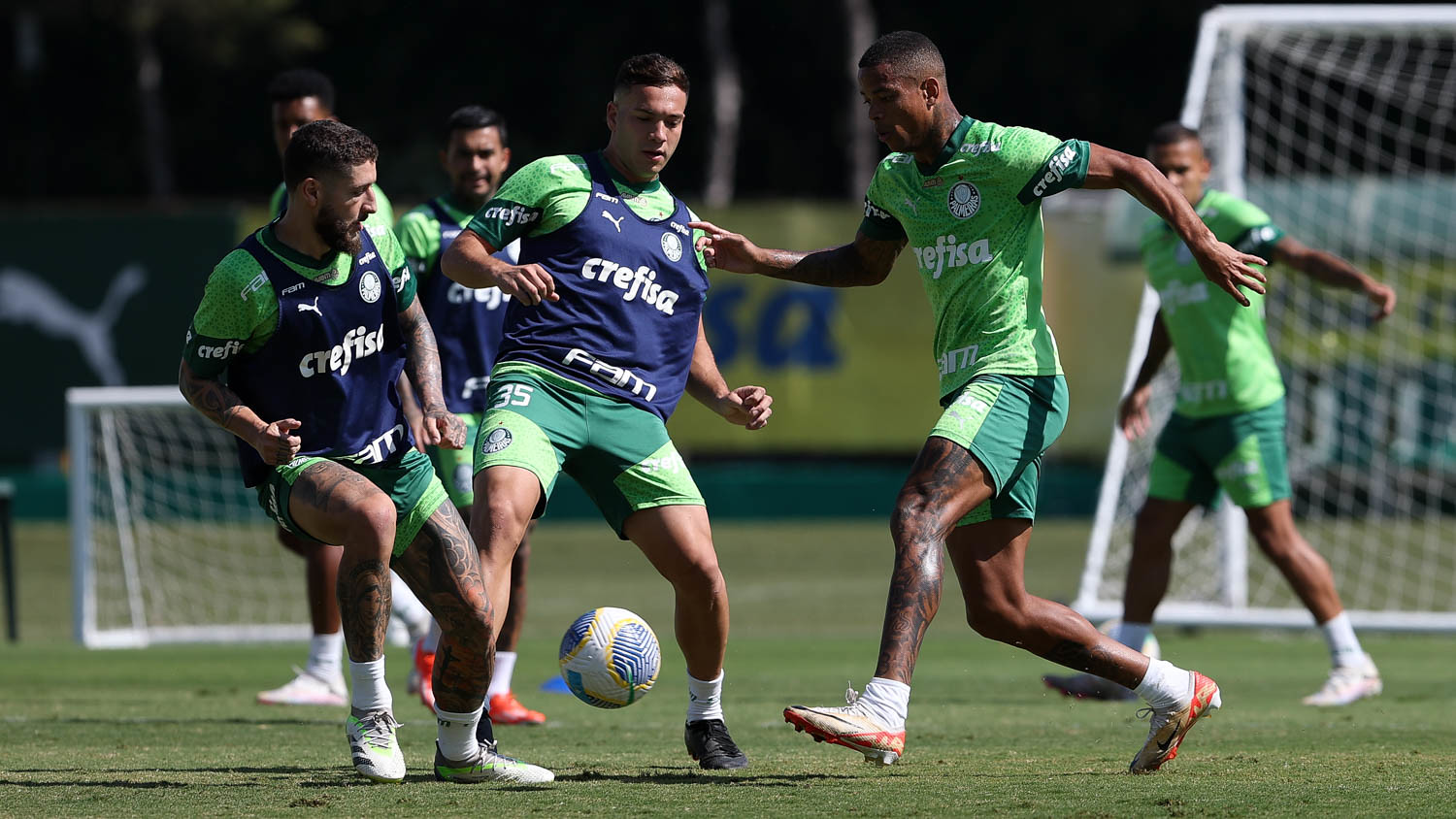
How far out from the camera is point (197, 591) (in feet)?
48.3

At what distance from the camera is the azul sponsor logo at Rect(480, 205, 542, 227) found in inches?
229

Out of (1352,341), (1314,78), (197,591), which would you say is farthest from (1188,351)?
(1352,341)

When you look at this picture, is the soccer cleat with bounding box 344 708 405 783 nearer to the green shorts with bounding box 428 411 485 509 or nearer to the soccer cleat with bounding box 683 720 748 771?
the soccer cleat with bounding box 683 720 748 771

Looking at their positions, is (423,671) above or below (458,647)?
below

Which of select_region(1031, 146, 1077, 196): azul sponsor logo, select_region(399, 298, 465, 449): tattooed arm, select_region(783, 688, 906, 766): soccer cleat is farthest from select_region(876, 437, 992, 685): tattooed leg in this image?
select_region(399, 298, 465, 449): tattooed arm

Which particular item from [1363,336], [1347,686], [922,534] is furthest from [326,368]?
[1363,336]

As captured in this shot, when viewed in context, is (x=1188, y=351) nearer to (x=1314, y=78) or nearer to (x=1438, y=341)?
(x=1314, y=78)

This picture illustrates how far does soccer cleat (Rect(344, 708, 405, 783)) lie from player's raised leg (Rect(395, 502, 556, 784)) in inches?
5.5

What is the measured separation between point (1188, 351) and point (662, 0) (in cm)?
A: 2601

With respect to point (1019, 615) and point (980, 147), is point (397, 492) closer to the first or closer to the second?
point (1019, 615)

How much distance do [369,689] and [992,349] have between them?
219cm

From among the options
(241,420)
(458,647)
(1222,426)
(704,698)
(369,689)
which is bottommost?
(704,698)

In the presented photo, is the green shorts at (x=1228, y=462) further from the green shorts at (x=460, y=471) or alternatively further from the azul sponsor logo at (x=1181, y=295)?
the green shorts at (x=460, y=471)

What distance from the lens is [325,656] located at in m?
8.14
